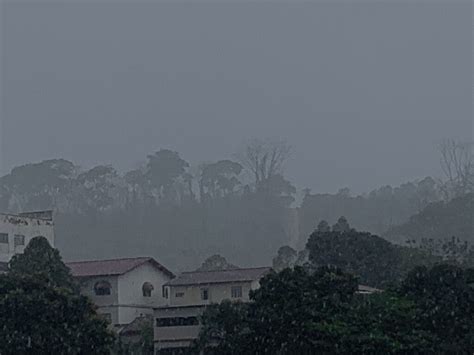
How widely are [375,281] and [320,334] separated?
Answer: 46.5 feet

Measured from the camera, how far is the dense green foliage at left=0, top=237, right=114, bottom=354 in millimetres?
30609

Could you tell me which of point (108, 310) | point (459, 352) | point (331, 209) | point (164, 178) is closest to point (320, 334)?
point (459, 352)

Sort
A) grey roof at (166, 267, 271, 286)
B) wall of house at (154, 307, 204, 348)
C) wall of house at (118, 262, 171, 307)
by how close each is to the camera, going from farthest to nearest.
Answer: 1. wall of house at (118, 262, 171, 307)
2. grey roof at (166, 267, 271, 286)
3. wall of house at (154, 307, 204, 348)

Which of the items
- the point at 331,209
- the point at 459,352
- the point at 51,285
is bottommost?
the point at 459,352

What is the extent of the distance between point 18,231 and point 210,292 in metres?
11.5

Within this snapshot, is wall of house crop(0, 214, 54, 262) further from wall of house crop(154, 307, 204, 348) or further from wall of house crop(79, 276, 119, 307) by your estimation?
wall of house crop(154, 307, 204, 348)

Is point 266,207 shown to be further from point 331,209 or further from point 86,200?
point 86,200

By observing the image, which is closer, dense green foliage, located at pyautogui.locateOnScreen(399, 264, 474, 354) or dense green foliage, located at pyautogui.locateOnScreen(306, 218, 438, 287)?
dense green foliage, located at pyautogui.locateOnScreen(399, 264, 474, 354)

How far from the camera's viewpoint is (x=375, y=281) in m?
→ 44.1

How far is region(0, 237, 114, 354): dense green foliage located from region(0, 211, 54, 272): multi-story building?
52.3 ft

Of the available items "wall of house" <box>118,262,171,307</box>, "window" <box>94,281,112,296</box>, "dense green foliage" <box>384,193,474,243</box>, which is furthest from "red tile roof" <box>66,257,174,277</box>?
"dense green foliage" <box>384,193,474,243</box>

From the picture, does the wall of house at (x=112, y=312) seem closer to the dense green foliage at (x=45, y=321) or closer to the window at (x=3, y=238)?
the window at (x=3, y=238)

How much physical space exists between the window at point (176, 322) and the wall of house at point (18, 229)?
458 inches

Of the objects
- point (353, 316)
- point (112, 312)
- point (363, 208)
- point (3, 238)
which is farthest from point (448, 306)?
point (363, 208)
